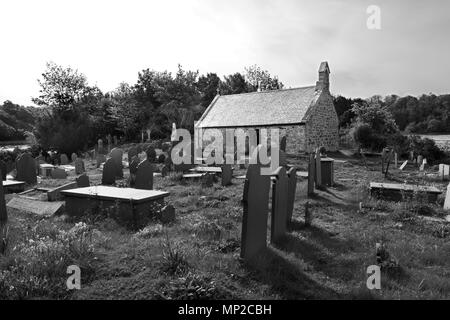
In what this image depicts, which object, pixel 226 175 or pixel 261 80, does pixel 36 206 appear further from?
pixel 261 80

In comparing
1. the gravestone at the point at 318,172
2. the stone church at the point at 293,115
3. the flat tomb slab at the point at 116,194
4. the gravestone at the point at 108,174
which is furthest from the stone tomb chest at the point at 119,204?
the stone church at the point at 293,115

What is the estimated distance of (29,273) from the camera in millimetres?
3639

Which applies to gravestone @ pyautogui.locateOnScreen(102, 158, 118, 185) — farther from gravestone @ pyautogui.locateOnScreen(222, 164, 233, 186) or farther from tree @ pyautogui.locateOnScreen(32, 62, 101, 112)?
tree @ pyautogui.locateOnScreen(32, 62, 101, 112)

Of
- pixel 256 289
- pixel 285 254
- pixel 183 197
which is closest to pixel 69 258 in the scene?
pixel 256 289

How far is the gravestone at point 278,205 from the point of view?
5.26 meters

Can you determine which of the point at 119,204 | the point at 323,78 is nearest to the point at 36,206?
the point at 119,204

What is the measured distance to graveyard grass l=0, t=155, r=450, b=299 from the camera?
3.51 m

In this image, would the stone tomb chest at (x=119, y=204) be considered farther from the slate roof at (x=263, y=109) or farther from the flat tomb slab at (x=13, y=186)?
the slate roof at (x=263, y=109)

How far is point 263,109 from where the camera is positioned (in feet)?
81.2

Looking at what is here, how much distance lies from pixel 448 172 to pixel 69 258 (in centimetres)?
1305

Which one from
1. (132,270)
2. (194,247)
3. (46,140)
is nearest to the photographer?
(132,270)

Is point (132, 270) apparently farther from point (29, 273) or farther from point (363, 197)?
point (363, 197)
